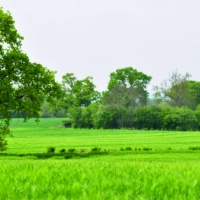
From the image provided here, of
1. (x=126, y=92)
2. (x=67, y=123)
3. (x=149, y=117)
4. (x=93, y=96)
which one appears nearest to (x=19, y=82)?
(x=149, y=117)

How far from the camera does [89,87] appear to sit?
129 meters

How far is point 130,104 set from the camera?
108812mm

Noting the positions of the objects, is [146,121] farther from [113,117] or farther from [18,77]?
[18,77]

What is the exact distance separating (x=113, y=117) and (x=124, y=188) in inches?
3886

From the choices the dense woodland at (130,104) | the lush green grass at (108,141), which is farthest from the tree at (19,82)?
the dense woodland at (130,104)

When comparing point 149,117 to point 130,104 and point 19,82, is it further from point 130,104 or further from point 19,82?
point 19,82

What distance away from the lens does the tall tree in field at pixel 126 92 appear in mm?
104438

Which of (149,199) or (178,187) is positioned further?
(178,187)

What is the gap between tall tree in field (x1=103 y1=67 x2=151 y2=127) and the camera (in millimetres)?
104438

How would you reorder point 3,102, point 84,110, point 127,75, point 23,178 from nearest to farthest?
point 23,178, point 3,102, point 84,110, point 127,75

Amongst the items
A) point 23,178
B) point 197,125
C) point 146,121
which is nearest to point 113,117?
point 146,121

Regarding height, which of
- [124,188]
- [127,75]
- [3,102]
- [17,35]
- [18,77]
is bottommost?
[124,188]

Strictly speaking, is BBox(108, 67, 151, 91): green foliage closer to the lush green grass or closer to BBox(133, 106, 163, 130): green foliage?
BBox(133, 106, 163, 130): green foliage

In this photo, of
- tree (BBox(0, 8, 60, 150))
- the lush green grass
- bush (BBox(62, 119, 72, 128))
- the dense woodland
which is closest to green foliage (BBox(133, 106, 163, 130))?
the dense woodland
